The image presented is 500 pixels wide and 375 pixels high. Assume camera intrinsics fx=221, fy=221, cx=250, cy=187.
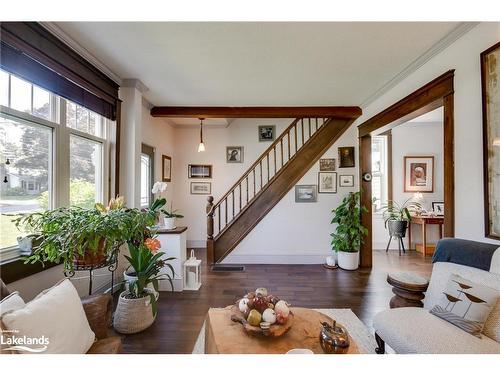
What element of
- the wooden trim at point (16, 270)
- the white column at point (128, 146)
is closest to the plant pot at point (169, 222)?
the white column at point (128, 146)

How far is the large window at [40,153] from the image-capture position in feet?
5.36

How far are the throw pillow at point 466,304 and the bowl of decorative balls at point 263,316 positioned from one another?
3.57 ft

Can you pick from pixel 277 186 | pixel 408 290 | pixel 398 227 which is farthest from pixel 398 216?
pixel 408 290

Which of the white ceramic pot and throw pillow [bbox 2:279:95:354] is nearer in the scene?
throw pillow [bbox 2:279:95:354]

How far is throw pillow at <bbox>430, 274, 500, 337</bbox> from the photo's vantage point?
4.44 ft

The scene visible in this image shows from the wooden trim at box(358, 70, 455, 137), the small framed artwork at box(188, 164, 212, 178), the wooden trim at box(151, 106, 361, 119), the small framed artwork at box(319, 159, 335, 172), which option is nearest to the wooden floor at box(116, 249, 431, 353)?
the small framed artwork at box(319, 159, 335, 172)

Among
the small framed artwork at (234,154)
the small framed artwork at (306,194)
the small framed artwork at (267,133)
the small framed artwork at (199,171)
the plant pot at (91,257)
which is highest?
the small framed artwork at (267,133)

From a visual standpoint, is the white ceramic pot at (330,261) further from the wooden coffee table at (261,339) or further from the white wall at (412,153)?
the wooden coffee table at (261,339)

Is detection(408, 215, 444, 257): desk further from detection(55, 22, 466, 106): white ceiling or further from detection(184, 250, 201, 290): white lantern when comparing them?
detection(184, 250, 201, 290): white lantern

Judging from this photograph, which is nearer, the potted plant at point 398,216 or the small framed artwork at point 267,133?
the potted plant at point 398,216

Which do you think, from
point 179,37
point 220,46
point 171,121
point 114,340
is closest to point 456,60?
point 220,46

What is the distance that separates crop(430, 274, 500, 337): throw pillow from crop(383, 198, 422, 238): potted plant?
3.08 meters

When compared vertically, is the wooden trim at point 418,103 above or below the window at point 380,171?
above
